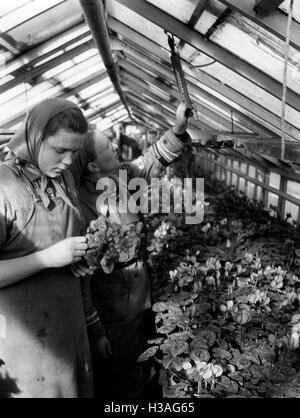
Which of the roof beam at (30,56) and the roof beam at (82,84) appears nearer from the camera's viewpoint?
the roof beam at (30,56)

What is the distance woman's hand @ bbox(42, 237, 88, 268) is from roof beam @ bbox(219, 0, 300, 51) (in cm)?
108

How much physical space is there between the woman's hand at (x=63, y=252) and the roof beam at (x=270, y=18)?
3.56 feet

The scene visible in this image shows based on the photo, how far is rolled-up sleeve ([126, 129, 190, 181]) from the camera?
2.76m

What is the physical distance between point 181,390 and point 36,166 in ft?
4.06

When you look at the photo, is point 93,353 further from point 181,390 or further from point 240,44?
point 240,44

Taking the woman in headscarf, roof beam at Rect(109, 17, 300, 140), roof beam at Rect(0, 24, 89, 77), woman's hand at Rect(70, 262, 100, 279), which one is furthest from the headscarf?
roof beam at Rect(0, 24, 89, 77)

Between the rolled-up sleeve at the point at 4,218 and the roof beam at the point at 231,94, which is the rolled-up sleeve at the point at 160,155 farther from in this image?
the rolled-up sleeve at the point at 4,218

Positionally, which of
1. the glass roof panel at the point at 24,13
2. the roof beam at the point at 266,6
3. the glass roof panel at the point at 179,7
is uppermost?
the glass roof panel at the point at 24,13

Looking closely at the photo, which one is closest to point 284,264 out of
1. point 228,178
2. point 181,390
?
point 181,390

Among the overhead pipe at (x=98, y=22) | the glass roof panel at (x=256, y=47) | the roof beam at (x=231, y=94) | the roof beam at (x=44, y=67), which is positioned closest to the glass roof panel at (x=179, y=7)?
the glass roof panel at (x=256, y=47)

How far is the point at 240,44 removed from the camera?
2.14 meters

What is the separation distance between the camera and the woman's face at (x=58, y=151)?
1.51m

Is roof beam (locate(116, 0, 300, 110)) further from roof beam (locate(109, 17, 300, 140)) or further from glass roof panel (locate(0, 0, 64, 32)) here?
glass roof panel (locate(0, 0, 64, 32))

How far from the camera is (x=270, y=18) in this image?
1625 millimetres
